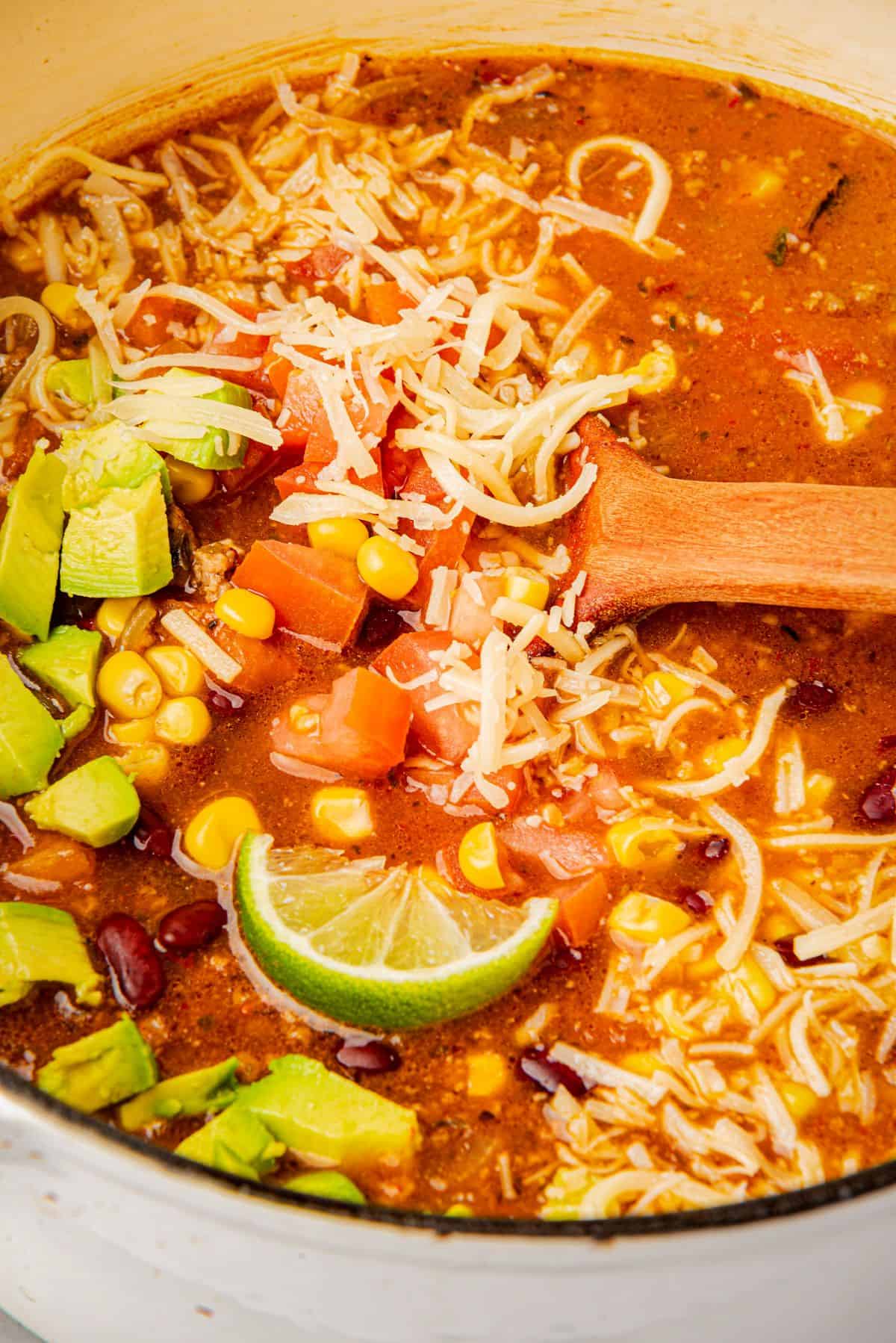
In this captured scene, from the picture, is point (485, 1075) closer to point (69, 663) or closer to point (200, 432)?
point (69, 663)


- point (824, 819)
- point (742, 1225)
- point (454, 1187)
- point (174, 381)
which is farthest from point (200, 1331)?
point (174, 381)

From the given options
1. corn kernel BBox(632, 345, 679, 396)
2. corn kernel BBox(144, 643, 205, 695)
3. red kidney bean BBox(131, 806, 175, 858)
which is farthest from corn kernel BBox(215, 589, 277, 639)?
corn kernel BBox(632, 345, 679, 396)

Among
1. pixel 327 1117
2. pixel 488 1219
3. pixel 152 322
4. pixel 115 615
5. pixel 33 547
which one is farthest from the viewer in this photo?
pixel 152 322

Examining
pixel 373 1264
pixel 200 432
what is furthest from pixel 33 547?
pixel 373 1264

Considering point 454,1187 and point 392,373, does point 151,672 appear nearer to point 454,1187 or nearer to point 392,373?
point 392,373

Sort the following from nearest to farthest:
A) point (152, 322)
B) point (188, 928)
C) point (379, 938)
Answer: point (379, 938)
point (188, 928)
point (152, 322)

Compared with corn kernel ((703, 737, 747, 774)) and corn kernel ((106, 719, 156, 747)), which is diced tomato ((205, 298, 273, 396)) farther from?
corn kernel ((703, 737, 747, 774))

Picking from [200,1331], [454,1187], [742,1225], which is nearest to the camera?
[742,1225]

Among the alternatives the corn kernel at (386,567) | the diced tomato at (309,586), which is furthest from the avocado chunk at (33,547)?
the corn kernel at (386,567)
